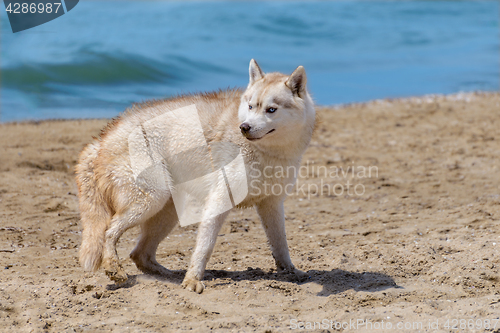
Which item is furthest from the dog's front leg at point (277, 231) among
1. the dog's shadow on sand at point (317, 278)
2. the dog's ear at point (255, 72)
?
the dog's ear at point (255, 72)

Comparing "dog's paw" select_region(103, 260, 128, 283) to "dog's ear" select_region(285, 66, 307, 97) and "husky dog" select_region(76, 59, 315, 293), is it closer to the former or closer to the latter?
"husky dog" select_region(76, 59, 315, 293)

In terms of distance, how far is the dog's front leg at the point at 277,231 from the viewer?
4.91m

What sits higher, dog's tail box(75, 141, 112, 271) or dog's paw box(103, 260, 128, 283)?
dog's tail box(75, 141, 112, 271)

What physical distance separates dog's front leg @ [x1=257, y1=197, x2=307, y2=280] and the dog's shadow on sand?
10cm

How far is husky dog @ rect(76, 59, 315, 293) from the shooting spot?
14.5 ft

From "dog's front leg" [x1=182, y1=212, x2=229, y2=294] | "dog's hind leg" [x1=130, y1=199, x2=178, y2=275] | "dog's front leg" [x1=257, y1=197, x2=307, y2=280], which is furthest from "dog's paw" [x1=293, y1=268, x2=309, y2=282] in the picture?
"dog's hind leg" [x1=130, y1=199, x2=178, y2=275]

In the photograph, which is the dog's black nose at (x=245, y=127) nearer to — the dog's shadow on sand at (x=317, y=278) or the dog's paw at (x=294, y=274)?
→ the dog's shadow on sand at (x=317, y=278)

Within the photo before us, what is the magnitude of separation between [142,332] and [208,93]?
2.54 meters

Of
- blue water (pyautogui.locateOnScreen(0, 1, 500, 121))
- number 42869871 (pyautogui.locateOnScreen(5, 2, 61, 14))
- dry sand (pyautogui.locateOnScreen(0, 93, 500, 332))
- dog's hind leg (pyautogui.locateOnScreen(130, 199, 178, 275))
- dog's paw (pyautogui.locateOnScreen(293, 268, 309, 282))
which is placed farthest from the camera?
blue water (pyautogui.locateOnScreen(0, 1, 500, 121))

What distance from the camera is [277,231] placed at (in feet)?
16.4

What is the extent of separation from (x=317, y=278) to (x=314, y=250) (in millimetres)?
865

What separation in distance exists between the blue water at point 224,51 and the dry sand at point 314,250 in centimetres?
187

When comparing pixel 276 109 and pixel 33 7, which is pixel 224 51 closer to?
pixel 33 7

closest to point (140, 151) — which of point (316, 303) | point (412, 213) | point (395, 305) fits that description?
point (316, 303)
